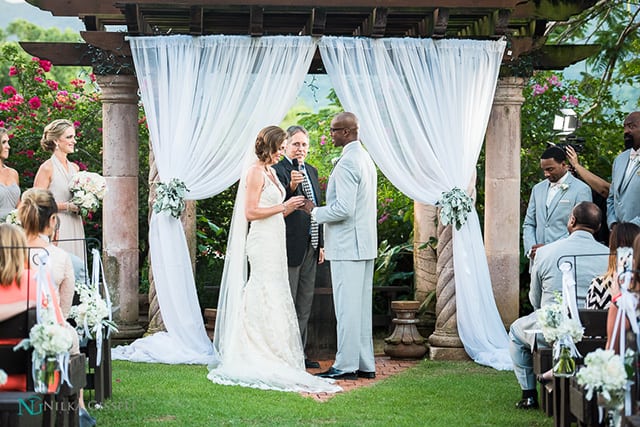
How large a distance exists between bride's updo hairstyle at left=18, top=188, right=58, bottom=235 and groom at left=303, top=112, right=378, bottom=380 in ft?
9.29

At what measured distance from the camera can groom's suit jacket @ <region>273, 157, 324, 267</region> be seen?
28.4 ft

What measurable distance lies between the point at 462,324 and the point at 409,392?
1612 millimetres

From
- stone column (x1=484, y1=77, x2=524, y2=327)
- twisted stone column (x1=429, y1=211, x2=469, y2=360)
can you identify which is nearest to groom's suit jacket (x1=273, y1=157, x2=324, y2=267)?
twisted stone column (x1=429, y1=211, x2=469, y2=360)

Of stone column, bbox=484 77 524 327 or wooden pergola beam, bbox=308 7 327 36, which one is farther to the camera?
stone column, bbox=484 77 524 327

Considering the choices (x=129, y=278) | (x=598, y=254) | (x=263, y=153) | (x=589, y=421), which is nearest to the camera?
(x=589, y=421)

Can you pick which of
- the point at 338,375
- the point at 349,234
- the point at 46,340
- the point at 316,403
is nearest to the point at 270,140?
the point at 349,234

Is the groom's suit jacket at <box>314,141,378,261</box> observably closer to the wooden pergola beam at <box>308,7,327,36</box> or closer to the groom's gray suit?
the groom's gray suit

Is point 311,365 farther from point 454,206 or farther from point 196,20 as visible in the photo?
point 196,20

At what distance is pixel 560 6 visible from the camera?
928 centimetres

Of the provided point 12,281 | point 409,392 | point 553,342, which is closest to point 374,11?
point 409,392

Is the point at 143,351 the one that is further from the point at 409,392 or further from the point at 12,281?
the point at 12,281

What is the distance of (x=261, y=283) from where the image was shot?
8.05 metres

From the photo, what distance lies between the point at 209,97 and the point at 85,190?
1.30 m

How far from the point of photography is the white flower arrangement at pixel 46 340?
15.9 ft
